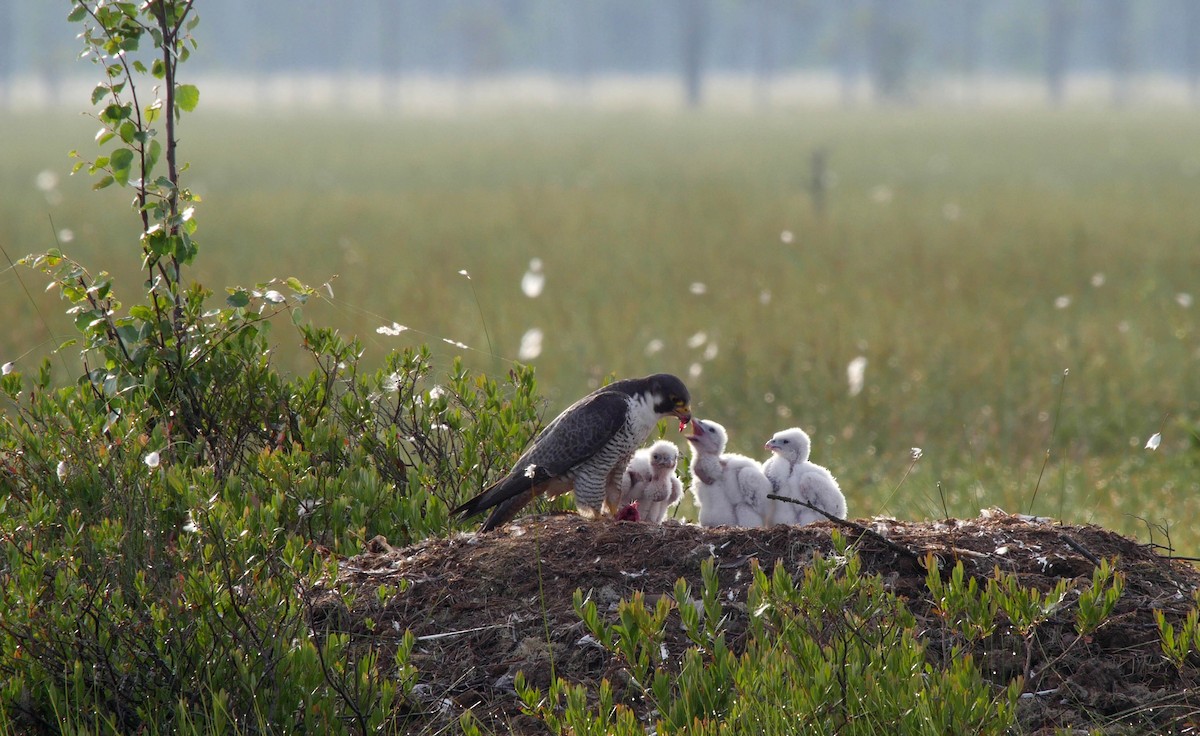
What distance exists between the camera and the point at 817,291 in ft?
44.8

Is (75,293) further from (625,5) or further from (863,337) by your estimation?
(625,5)

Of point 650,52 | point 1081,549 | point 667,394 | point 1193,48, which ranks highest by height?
point 650,52

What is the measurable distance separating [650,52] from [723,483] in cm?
13876

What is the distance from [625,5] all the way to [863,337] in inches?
4899

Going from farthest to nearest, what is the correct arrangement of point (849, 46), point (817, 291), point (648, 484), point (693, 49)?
point (849, 46) < point (693, 49) < point (817, 291) < point (648, 484)

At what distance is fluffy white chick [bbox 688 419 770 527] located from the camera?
17.9 ft

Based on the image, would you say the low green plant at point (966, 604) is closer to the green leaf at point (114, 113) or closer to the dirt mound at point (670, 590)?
the dirt mound at point (670, 590)

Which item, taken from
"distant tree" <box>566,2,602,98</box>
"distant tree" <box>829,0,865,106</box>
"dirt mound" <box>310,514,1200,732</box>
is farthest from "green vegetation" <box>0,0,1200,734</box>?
"distant tree" <box>566,2,602,98</box>

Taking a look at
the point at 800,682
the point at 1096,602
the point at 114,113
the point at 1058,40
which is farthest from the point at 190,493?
the point at 1058,40

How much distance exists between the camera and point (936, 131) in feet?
165

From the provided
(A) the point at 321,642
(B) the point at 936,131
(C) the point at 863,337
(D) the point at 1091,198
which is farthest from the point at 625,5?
(A) the point at 321,642

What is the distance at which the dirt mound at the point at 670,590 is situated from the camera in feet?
11.6

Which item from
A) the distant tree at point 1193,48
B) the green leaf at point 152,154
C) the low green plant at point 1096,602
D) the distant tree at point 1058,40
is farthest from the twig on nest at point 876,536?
the distant tree at point 1193,48

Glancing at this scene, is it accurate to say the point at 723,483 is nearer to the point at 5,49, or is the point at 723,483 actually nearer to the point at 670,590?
the point at 670,590
